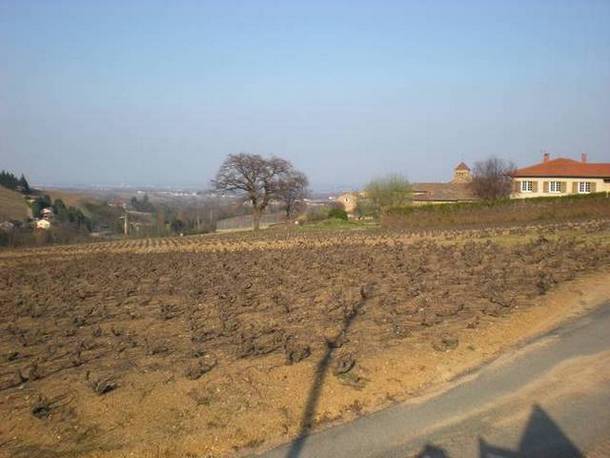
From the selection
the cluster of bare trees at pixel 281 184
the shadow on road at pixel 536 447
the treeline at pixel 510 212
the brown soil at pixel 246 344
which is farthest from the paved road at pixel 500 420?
the cluster of bare trees at pixel 281 184

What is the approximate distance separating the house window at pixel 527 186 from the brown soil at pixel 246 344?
58.9m

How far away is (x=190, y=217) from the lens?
90.0 metres

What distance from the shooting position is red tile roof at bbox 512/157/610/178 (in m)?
68.9

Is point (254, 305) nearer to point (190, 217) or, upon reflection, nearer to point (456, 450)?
point (456, 450)

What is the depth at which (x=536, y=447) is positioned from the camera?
235 inches

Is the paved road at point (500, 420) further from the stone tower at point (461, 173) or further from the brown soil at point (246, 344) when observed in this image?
the stone tower at point (461, 173)

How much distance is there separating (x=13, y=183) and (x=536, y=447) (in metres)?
106

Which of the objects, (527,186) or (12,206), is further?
(12,206)

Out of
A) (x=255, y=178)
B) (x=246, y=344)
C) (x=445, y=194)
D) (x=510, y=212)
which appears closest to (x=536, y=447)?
(x=246, y=344)

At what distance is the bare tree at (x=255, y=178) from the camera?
68.3 meters

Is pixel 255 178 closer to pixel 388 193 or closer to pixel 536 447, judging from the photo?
pixel 388 193

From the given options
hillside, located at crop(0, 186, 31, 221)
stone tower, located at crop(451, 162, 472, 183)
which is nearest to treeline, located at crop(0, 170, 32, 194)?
hillside, located at crop(0, 186, 31, 221)

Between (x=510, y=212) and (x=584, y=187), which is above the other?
(x=584, y=187)

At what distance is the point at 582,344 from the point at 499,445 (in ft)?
13.5
